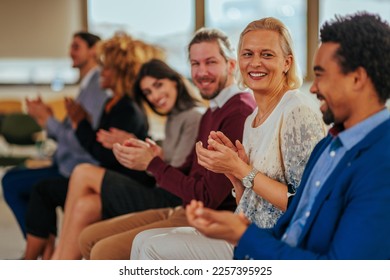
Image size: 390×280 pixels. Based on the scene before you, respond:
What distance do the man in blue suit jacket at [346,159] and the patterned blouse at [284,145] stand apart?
36 cm

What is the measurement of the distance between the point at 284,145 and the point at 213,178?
1.25 feet

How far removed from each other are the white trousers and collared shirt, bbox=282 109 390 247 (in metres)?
0.44

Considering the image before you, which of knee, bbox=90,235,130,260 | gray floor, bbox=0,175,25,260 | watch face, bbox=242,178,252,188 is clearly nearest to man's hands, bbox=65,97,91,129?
gray floor, bbox=0,175,25,260

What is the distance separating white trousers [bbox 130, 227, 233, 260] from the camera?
6.25 feet

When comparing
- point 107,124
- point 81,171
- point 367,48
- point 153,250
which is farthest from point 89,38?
point 367,48

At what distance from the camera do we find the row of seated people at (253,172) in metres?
1.34

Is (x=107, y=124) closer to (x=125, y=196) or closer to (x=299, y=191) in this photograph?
(x=125, y=196)

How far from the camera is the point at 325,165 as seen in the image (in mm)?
1439

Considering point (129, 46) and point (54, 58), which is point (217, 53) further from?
point (54, 58)

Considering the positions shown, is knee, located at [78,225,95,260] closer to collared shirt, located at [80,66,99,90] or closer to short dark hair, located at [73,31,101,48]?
collared shirt, located at [80,66,99,90]

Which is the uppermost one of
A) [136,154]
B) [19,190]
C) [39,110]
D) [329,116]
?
[329,116]

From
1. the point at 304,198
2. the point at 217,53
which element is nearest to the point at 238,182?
the point at 304,198

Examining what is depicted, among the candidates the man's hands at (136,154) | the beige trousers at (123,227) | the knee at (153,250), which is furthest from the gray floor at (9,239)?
the knee at (153,250)
